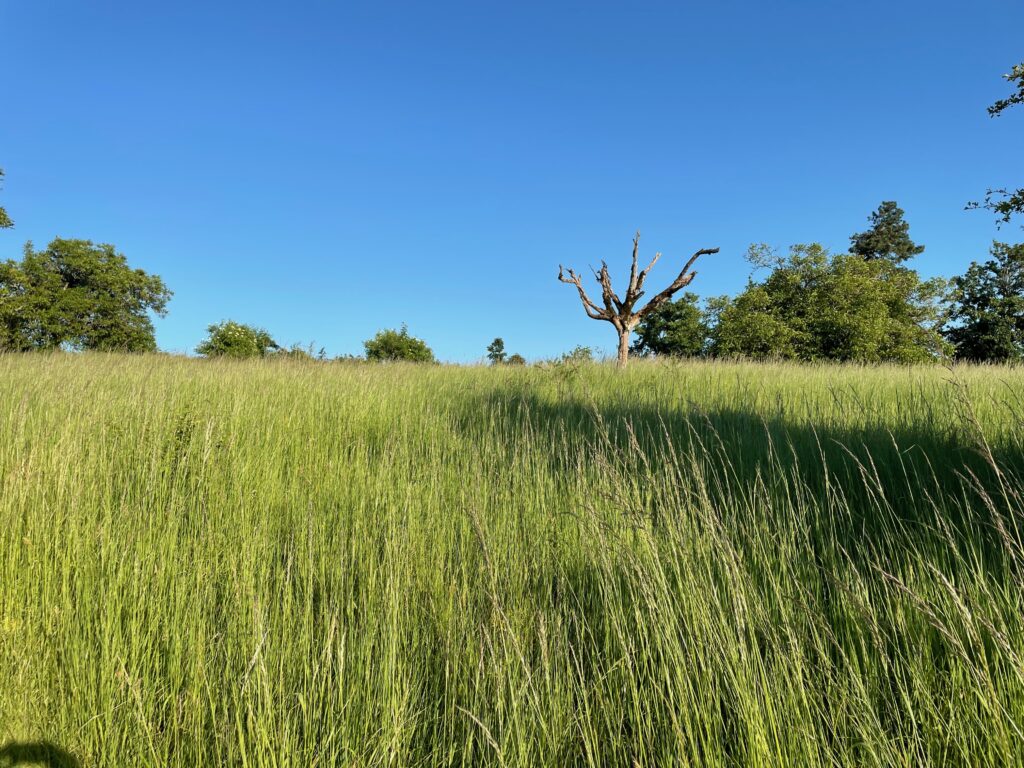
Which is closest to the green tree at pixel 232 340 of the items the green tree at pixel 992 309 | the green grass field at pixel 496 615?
the green grass field at pixel 496 615

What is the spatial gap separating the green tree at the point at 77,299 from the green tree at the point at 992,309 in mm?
41842

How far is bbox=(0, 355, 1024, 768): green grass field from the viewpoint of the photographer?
3.87 ft

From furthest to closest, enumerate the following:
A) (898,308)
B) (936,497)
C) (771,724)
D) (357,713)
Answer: (898,308)
(936,497)
(357,713)
(771,724)

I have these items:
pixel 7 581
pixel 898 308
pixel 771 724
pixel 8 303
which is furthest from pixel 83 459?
pixel 898 308

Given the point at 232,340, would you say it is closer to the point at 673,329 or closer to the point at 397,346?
the point at 397,346

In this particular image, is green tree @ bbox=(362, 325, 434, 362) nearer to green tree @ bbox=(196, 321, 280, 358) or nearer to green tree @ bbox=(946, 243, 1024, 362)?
green tree @ bbox=(196, 321, 280, 358)

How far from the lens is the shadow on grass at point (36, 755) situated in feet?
3.90

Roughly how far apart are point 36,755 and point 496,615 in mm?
1224

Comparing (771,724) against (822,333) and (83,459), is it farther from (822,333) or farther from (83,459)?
(822,333)

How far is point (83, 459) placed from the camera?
2.93 m

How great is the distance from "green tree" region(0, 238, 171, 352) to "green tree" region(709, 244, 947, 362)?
88.4 feet

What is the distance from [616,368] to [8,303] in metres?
24.2

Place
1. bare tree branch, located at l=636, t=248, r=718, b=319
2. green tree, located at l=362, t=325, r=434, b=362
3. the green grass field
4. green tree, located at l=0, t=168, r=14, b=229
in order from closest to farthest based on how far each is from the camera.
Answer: the green grass field, bare tree branch, located at l=636, t=248, r=718, b=319, green tree, located at l=0, t=168, r=14, b=229, green tree, located at l=362, t=325, r=434, b=362

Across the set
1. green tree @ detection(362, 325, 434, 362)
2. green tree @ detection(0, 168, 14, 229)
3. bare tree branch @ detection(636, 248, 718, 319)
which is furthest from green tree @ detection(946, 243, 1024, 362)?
green tree @ detection(0, 168, 14, 229)
